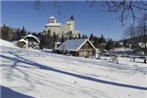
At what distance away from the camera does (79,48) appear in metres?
62.8

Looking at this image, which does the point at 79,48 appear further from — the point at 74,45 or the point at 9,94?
the point at 9,94

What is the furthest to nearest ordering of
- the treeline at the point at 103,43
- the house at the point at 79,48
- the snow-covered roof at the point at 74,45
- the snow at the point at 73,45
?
the treeline at the point at 103,43 < the snow at the point at 73,45 < the snow-covered roof at the point at 74,45 < the house at the point at 79,48

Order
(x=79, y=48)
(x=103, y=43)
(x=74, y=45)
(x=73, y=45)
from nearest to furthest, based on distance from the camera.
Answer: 1. (x=79, y=48)
2. (x=74, y=45)
3. (x=73, y=45)
4. (x=103, y=43)

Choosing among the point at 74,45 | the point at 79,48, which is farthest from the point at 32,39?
the point at 79,48

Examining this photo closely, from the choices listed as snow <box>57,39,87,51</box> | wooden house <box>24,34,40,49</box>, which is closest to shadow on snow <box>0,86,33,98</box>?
snow <box>57,39,87,51</box>

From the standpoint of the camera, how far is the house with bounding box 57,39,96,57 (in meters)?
63.1

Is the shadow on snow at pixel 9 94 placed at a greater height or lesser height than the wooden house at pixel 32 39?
lesser

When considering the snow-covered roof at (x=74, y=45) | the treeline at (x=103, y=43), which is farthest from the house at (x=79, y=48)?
the treeline at (x=103, y=43)

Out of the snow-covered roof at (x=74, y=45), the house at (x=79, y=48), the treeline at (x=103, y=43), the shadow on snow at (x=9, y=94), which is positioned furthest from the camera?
the treeline at (x=103, y=43)

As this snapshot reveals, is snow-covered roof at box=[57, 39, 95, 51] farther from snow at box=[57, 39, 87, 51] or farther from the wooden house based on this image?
the wooden house

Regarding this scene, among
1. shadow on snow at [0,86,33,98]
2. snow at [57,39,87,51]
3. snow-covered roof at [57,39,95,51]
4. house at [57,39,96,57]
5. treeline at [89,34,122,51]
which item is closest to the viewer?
shadow on snow at [0,86,33,98]

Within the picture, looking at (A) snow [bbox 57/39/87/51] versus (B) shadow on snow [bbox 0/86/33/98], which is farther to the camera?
(A) snow [bbox 57/39/87/51]

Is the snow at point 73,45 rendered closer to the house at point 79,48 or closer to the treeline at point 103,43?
the house at point 79,48

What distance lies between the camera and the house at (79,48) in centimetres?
6310
